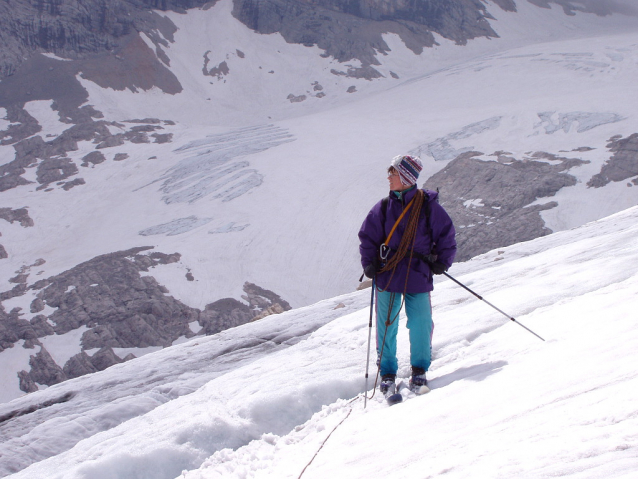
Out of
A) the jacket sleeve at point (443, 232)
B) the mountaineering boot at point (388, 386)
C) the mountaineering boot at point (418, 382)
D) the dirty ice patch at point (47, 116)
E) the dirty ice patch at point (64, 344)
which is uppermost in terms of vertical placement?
the dirty ice patch at point (47, 116)

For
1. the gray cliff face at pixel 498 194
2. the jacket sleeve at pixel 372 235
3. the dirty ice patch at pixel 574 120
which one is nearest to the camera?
the jacket sleeve at pixel 372 235

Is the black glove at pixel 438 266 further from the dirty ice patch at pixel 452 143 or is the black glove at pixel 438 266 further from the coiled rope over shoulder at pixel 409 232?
the dirty ice patch at pixel 452 143

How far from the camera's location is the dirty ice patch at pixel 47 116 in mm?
45031

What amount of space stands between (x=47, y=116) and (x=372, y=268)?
51248 millimetres

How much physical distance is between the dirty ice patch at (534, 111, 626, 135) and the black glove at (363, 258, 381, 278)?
108ft

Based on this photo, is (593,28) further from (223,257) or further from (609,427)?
(609,427)

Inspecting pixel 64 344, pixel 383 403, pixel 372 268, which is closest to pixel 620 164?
pixel 372 268

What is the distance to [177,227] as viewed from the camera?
29.9 meters

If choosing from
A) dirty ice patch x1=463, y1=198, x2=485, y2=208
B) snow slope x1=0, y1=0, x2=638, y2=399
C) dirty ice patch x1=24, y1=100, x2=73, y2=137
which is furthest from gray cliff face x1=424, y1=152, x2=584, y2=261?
dirty ice patch x1=24, y1=100, x2=73, y2=137

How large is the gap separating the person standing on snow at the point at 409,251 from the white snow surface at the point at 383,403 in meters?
0.43

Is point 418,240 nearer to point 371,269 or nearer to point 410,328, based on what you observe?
point 371,269

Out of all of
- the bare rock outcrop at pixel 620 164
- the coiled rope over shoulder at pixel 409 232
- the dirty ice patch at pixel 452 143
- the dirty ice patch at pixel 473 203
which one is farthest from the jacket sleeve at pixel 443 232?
the dirty ice patch at pixel 452 143

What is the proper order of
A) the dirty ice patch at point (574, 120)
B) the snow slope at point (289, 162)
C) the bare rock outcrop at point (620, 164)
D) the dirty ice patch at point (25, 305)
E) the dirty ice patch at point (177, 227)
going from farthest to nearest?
1. the dirty ice patch at point (574, 120)
2. the dirty ice patch at point (177, 227)
3. the snow slope at point (289, 162)
4. the bare rock outcrop at point (620, 164)
5. the dirty ice patch at point (25, 305)

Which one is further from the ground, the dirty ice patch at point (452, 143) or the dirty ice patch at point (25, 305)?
the dirty ice patch at point (452, 143)
